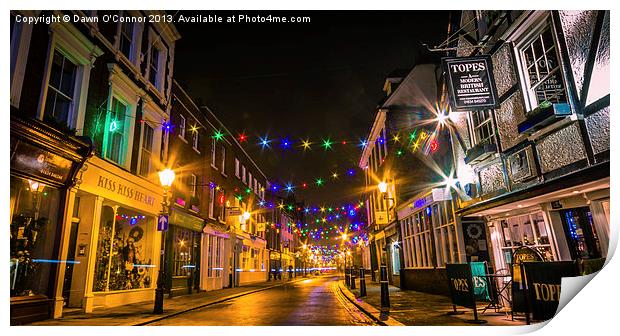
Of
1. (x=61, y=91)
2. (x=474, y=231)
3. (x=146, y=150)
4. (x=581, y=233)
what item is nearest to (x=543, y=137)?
(x=581, y=233)

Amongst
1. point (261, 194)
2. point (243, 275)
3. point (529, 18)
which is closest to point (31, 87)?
point (529, 18)

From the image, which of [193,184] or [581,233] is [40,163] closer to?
[193,184]

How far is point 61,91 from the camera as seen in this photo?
930 centimetres

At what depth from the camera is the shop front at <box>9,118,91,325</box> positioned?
24.5 ft

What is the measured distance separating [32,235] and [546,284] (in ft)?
33.8

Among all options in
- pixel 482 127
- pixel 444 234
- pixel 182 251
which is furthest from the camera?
pixel 182 251

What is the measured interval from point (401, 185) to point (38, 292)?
14.8 m

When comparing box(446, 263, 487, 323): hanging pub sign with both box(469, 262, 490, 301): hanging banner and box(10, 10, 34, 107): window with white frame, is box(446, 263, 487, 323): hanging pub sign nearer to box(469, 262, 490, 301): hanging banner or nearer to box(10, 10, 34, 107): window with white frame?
box(469, 262, 490, 301): hanging banner

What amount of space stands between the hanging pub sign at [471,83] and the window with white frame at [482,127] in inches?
52.5

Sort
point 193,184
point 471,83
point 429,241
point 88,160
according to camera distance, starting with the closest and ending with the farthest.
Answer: point 471,83 → point 88,160 → point 429,241 → point 193,184

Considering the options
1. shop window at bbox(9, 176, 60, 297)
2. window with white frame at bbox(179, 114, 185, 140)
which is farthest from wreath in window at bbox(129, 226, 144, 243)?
window with white frame at bbox(179, 114, 185, 140)

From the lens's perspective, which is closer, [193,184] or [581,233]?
[581,233]

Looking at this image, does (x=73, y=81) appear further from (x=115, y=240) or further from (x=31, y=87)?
(x=115, y=240)

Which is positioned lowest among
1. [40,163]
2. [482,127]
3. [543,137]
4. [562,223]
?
[562,223]
